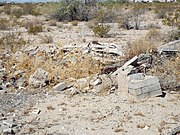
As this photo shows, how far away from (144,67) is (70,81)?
2304 mm

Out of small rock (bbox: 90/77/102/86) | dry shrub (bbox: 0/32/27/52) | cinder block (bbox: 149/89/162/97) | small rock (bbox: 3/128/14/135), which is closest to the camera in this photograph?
small rock (bbox: 3/128/14/135)

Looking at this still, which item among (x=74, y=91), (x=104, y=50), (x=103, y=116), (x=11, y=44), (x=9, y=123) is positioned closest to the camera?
(x=9, y=123)

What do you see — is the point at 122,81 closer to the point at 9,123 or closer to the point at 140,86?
the point at 140,86

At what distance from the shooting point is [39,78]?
11.1 meters

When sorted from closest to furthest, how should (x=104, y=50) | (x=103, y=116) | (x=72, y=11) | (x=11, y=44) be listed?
(x=103, y=116), (x=104, y=50), (x=11, y=44), (x=72, y=11)

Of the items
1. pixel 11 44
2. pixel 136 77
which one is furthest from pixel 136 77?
pixel 11 44

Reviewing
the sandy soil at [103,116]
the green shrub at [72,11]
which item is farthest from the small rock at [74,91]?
the green shrub at [72,11]

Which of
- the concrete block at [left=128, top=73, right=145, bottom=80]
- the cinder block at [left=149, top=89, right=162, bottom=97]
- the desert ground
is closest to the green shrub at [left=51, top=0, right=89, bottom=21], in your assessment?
the desert ground

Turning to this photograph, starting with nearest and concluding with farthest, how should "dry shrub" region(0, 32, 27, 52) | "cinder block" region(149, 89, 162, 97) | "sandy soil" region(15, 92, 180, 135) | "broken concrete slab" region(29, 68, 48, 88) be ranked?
"sandy soil" region(15, 92, 180, 135), "cinder block" region(149, 89, 162, 97), "broken concrete slab" region(29, 68, 48, 88), "dry shrub" region(0, 32, 27, 52)

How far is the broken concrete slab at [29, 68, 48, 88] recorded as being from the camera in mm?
10961

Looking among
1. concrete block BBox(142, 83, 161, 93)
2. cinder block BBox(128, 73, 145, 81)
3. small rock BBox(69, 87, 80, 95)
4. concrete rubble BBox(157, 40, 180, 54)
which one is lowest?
small rock BBox(69, 87, 80, 95)

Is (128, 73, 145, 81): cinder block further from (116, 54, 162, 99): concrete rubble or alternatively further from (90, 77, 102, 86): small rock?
(90, 77, 102, 86): small rock

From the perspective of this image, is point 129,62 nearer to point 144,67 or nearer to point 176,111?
point 144,67

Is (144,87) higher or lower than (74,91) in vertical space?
higher
